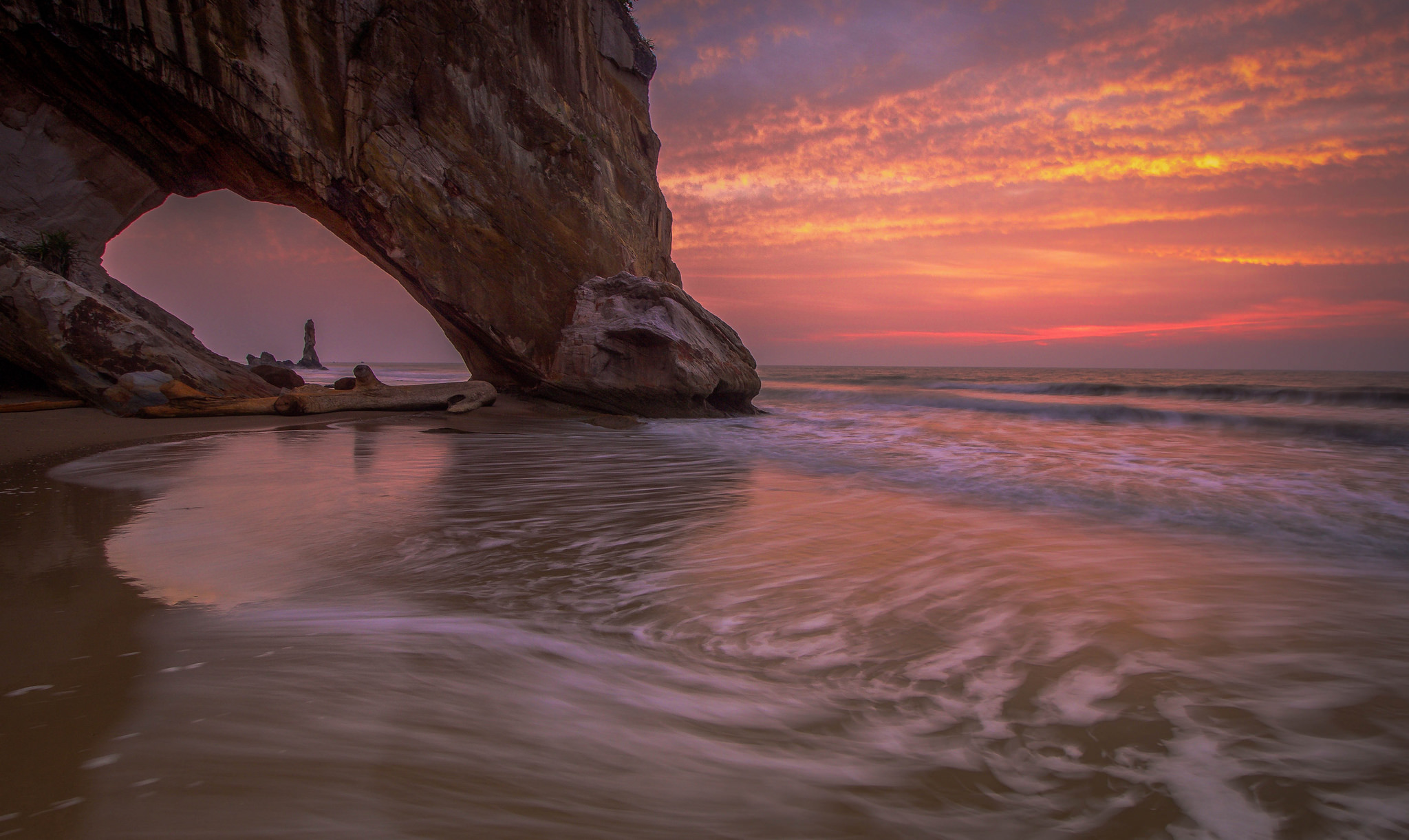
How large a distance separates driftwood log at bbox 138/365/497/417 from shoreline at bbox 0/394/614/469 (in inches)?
3.5

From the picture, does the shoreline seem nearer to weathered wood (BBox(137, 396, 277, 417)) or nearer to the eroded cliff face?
weathered wood (BBox(137, 396, 277, 417))

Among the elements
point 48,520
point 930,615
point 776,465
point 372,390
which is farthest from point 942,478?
point 372,390

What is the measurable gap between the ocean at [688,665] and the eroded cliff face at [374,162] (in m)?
→ 5.85

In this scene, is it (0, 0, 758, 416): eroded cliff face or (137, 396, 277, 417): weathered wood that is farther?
(0, 0, 758, 416): eroded cliff face

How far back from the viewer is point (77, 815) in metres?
1.08

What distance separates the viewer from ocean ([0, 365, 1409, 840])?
1.28 m

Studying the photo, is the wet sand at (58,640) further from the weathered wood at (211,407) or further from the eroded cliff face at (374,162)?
the eroded cliff face at (374,162)

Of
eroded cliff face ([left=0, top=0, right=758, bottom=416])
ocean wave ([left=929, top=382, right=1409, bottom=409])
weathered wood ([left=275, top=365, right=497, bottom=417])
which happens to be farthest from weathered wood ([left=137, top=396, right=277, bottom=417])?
ocean wave ([left=929, top=382, right=1409, bottom=409])

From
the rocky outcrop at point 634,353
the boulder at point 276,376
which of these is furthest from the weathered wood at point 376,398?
the boulder at point 276,376

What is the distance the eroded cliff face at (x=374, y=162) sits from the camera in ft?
25.5

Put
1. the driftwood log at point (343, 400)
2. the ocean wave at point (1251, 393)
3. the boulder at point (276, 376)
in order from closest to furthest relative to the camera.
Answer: the driftwood log at point (343, 400) < the boulder at point (276, 376) < the ocean wave at point (1251, 393)

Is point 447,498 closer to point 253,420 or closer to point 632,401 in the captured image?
point 253,420

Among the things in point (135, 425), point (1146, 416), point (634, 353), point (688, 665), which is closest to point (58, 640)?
point (688, 665)

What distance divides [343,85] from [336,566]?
9060 millimetres
